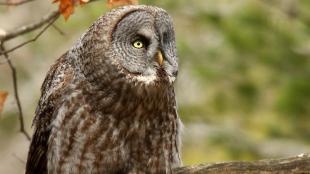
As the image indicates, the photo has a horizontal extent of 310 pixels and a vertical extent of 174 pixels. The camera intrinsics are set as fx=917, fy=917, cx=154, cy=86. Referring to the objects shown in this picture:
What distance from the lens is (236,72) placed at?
1297cm

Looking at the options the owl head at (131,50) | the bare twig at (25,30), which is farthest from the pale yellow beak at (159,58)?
the bare twig at (25,30)

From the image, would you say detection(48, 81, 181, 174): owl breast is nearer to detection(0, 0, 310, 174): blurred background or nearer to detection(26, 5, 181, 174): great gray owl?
detection(26, 5, 181, 174): great gray owl

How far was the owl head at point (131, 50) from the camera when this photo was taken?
6887mm

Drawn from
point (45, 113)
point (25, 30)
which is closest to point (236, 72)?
point (25, 30)

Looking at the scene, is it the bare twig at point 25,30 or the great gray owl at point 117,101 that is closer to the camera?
the great gray owl at point 117,101

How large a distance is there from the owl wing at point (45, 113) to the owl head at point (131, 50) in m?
0.17

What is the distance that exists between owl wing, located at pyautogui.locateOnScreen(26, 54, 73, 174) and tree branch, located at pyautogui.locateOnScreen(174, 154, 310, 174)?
1.36 metres

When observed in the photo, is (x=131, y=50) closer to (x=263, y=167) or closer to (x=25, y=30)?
(x=25, y=30)

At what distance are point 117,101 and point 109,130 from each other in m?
0.22

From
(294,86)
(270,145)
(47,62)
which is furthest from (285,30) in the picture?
(47,62)

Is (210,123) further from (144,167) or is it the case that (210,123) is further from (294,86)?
(144,167)

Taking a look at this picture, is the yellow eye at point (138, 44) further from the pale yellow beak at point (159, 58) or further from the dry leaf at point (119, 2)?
the dry leaf at point (119, 2)

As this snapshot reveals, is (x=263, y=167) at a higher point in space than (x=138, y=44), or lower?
lower

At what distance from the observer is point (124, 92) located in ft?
22.6
